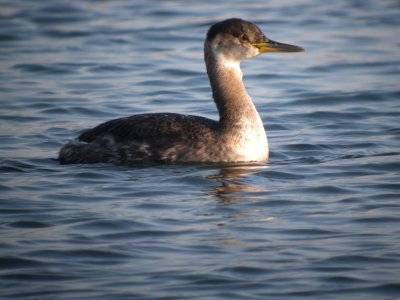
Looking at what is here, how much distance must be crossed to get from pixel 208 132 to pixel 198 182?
2.56 ft

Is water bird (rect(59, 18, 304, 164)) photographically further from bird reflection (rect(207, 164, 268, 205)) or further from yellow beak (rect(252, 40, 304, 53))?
bird reflection (rect(207, 164, 268, 205))

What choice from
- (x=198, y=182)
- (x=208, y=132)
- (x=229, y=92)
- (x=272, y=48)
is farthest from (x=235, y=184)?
(x=272, y=48)

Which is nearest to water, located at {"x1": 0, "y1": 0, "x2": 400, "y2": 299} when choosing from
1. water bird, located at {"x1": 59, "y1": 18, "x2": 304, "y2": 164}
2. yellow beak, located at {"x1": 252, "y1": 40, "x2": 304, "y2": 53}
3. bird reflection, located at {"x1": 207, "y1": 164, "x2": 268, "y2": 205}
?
bird reflection, located at {"x1": 207, "y1": 164, "x2": 268, "y2": 205}

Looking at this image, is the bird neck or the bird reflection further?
the bird neck

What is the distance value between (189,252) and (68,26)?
13049mm

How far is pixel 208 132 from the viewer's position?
1088 cm

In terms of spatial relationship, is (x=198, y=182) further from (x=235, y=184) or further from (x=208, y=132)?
(x=208, y=132)

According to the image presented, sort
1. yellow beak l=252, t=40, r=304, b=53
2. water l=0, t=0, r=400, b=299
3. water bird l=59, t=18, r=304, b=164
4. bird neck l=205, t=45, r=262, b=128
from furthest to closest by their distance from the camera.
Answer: yellow beak l=252, t=40, r=304, b=53 < bird neck l=205, t=45, r=262, b=128 < water bird l=59, t=18, r=304, b=164 < water l=0, t=0, r=400, b=299

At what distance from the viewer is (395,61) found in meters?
17.1

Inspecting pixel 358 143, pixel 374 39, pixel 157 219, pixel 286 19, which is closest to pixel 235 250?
pixel 157 219

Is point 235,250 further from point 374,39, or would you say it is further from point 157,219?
point 374,39

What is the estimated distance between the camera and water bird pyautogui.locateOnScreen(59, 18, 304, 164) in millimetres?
10820

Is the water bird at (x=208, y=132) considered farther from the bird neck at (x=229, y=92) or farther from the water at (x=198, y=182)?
the water at (x=198, y=182)

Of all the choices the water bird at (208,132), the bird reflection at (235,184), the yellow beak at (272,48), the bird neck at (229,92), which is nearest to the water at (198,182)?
the bird reflection at (235,184)
